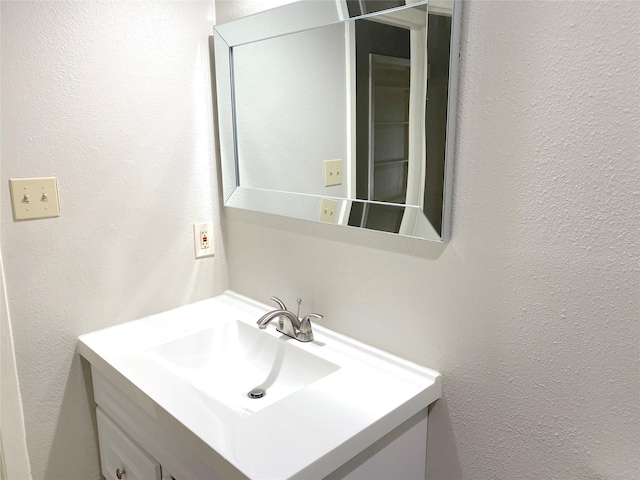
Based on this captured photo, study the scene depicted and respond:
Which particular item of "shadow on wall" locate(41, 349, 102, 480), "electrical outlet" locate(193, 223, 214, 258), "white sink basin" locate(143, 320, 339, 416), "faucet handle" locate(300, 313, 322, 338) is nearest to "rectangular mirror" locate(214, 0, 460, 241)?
"electrical outlet" locate(193, 223, 214, 258)

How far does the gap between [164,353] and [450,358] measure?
79 cm

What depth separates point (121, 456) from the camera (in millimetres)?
1355

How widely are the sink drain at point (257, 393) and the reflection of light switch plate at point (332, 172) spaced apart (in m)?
0.59

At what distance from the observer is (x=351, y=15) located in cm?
120

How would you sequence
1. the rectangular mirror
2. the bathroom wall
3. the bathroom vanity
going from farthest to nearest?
the rectangular mirror → the bathroom vanity → the bathroom wall

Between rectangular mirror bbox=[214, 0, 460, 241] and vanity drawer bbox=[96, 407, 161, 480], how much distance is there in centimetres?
74

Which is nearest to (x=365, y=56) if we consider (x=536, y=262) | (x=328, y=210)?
(x=328, y=210)

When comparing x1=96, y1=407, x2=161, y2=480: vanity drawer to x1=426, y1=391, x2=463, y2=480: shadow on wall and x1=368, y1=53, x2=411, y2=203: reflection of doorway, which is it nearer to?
x1=426, y1=391, x2=463, y2=480: shadow on wall

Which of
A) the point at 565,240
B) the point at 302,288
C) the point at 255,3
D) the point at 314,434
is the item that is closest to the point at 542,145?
the point at 565,240

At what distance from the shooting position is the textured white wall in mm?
1295

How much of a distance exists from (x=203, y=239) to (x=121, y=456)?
0.69 metres

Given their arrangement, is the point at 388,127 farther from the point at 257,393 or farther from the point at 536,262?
the point at 257,393

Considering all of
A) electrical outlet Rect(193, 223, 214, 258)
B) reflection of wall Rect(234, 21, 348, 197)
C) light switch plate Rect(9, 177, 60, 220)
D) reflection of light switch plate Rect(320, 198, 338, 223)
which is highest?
reflection of wall Rect(234, 21, 348, 197)

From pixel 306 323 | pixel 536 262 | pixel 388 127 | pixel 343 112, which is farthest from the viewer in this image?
pixel 306 323
